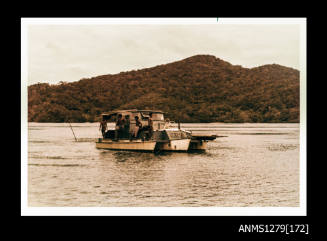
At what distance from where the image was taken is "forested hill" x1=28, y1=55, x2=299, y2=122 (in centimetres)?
1139

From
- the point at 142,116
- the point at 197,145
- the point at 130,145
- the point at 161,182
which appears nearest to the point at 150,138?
the point at 130,145

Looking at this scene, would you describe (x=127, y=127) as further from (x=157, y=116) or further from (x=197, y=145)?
(x=197, y=145)

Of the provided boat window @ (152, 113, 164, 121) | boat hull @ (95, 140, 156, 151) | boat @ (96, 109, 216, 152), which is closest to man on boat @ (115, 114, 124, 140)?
boat @ (96, 109, 216, 152)

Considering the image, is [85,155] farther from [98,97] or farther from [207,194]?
[207,194]

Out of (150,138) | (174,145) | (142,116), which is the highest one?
(142,116)

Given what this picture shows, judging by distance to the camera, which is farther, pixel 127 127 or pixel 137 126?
pixel 127 127

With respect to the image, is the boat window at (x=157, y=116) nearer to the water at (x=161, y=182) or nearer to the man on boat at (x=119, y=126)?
the man on boat at (x=119, y=126)

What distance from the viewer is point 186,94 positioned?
14.3m

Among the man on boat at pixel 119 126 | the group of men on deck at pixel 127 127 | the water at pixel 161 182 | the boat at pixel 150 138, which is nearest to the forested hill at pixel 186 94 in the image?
the boat at pixel 150 138

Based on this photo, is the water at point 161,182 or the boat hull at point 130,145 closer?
the water at point 161,182

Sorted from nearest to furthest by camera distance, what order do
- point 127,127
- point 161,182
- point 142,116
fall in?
point 161,182
point 142,116
point 127,127

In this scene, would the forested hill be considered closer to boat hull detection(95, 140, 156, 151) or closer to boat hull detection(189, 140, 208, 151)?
boat hull detection(95, 140, 156, 151)

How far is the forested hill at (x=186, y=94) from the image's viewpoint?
1139 centimetres

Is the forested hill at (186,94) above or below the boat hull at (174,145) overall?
above
